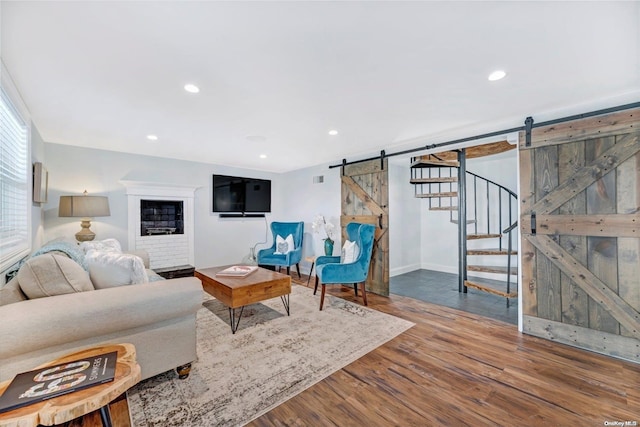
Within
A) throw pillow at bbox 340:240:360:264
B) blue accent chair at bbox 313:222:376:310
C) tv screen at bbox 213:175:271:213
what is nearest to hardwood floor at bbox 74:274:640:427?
blue accent chair at bbox 313:222:376:310

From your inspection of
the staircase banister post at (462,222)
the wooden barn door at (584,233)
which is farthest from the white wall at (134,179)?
the wooden barn door at (584,233)

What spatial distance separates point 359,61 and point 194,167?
13.7 ft

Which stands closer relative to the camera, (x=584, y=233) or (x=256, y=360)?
(x=256, y=360)

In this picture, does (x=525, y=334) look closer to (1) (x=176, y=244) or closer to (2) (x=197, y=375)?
(2) (x=197, y=375)

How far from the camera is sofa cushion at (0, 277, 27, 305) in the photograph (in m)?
1.42

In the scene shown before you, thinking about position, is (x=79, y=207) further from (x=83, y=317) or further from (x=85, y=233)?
(x=83, y=317)

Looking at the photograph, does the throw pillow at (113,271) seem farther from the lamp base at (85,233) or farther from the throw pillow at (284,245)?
the throw pillow at (284,245)

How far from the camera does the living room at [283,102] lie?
143 centimetres

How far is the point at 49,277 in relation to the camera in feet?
5.17

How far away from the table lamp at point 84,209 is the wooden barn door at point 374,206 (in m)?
3.58

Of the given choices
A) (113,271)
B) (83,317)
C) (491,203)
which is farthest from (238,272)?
(491,203)

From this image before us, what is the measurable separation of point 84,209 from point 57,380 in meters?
3.06

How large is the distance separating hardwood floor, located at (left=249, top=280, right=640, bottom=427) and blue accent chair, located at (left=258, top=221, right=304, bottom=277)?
2.63m

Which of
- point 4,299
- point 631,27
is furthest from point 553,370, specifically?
point 4,299
